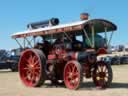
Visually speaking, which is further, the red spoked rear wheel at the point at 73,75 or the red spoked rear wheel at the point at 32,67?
the red spoked rear wheel at the point at 32,67

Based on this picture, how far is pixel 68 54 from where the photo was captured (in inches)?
642

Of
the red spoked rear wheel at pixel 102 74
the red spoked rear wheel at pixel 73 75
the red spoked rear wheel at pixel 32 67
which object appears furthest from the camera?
the red spoked rear wheel at pixel 32 67

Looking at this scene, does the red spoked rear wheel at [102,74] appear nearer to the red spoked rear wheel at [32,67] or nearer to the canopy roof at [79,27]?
the canopy roof at [79,27]

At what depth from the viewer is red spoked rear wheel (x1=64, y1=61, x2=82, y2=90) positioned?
50.1 feet

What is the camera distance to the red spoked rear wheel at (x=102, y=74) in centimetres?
1642

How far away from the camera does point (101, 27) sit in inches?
653

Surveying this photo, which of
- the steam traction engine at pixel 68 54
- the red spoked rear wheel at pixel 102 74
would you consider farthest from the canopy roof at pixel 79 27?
the red spoked rear wheel at pixel 102 74

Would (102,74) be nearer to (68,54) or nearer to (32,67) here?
(68,54)

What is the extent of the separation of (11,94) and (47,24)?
457 cm

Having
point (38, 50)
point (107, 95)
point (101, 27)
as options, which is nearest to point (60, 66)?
point (38, 50)

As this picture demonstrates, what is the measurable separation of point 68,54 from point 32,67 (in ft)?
6.93

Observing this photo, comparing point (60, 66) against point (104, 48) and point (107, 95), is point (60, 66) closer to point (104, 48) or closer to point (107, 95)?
point (104, 48)

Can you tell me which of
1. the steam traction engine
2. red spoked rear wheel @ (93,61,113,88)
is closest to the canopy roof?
the steam traction engine

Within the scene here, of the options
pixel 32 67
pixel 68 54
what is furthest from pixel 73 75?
pixel 32 67
